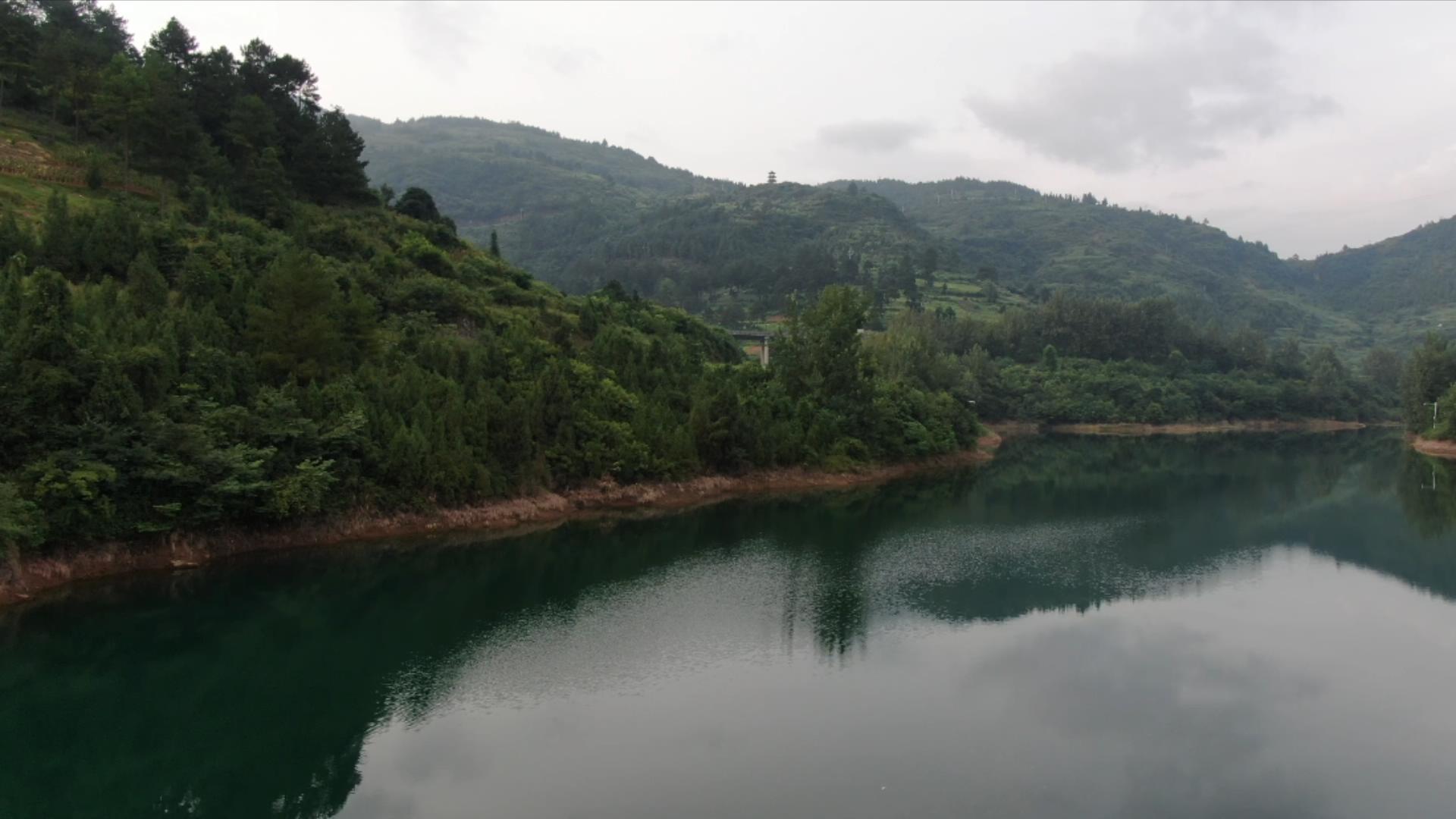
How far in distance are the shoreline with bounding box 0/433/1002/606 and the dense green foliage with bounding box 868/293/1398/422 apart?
5706 cm

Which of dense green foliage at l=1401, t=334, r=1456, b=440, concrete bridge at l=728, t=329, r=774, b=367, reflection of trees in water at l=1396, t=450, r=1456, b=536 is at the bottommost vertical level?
reflection of trees in water at l=1396, t=450, r=1456, b=536

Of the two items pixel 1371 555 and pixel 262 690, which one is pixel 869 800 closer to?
pixel 262 690

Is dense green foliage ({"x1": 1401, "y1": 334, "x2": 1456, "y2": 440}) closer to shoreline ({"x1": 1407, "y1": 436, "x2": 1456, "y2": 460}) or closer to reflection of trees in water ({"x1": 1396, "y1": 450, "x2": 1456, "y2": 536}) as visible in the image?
shoreline ({"x1": 1407, "y1": 436, "x2": 1456, "y2": 460})

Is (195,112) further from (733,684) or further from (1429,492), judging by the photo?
(1429,492)

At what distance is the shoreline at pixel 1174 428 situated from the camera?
402 feet

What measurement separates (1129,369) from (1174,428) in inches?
459

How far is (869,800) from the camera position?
21.4 m

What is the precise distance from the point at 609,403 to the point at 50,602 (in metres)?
29.6

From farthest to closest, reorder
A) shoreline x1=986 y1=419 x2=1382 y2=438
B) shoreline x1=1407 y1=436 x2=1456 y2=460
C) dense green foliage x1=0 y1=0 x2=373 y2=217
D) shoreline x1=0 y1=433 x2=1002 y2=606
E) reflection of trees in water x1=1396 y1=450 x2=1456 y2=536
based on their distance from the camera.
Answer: shoreline x1=986 y1=419 x2=1382 y2=438, shoreline x1=1407 y1=436 x2=1456 y2=460, reflection of trees in water x1=1396 y1=450 x2=1456 y2=536, dense green foliage x1=0 y1=0 x2=373 y2=217, shoreline x1=0 y1=433 x2=1002 y2=606

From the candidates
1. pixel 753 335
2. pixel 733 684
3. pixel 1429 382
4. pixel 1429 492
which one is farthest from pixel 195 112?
pixel 1429 382

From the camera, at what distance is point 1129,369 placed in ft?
447

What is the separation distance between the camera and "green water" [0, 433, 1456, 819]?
2184 cm

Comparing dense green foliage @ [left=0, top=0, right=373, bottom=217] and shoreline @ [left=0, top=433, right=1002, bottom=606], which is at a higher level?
dense green foliage @ [left=0, top=0, right=373, bottom=217]

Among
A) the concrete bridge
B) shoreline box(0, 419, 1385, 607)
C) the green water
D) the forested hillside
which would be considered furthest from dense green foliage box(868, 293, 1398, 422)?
the green water
